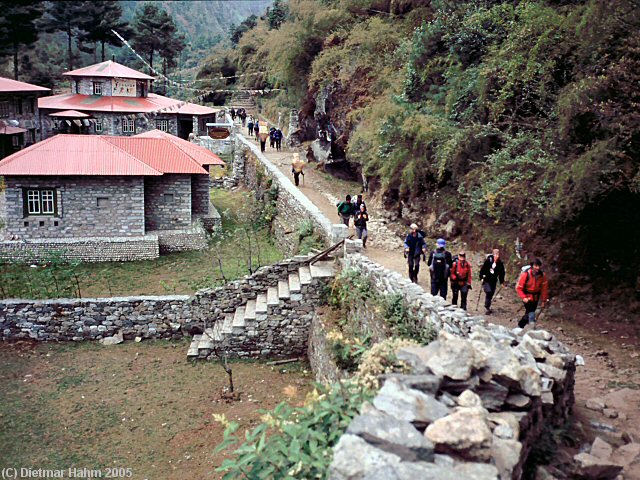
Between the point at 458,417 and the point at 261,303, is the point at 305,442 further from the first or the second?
the point at 261,303

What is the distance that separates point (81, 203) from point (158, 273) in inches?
173

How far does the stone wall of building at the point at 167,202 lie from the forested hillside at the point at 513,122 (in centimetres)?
663

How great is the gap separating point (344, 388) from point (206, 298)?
1051cm

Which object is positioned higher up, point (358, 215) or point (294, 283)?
point (358, 215)

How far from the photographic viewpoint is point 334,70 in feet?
85.4

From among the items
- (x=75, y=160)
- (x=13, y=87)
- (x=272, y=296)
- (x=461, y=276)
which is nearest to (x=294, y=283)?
(x=272, y=296)

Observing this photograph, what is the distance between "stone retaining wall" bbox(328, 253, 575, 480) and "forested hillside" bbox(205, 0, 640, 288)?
14.5 ft

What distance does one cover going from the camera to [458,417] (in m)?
4.68

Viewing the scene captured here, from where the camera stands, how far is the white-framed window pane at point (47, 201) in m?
21.6

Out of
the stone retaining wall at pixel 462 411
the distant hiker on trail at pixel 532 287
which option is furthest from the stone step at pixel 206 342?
the stone retaining wall at pixel 462 411

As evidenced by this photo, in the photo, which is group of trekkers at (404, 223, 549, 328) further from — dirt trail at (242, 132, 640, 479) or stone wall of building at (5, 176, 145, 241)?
stone wall of building at (5, 176, 145, 241)

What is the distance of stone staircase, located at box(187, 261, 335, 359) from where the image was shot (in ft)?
48.0

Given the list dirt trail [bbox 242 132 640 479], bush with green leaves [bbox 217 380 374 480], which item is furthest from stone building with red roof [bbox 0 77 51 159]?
bush with green leaves [bbox 217 380 374 480]

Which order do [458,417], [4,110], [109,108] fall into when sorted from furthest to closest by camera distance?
[109,108]
[4,110]
[458,417]
